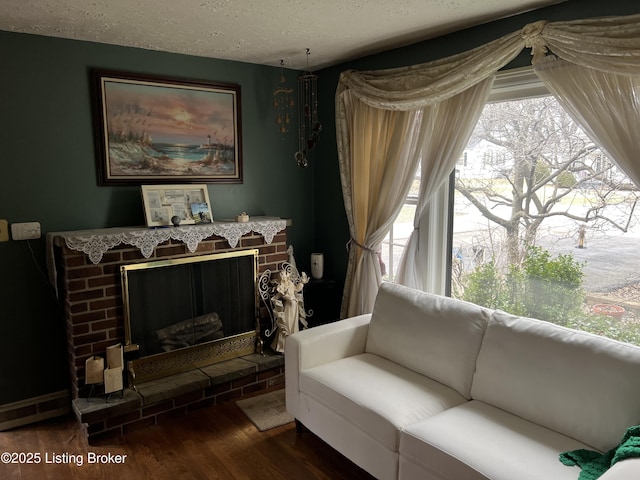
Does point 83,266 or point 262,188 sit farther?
point 262,188

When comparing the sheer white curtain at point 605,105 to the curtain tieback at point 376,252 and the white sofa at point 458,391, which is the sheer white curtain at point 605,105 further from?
the curtain tieback at point 376,252

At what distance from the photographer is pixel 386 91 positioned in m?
3.07

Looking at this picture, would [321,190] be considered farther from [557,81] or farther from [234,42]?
[557,81]

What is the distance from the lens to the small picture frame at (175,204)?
9.92 feet

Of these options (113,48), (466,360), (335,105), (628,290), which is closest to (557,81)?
(628,290)

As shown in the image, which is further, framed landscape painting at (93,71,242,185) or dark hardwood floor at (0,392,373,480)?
framed landscape painting at (93,71,242,185)

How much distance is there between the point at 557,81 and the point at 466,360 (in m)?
1.46

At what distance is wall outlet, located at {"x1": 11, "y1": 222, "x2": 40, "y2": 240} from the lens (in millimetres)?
2738

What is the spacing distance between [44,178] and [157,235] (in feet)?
2.46

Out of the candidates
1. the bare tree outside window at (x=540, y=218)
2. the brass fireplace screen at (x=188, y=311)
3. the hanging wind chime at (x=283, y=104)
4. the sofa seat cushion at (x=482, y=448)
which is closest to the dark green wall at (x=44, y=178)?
the brass fireplace screen at (x=188, y=311)

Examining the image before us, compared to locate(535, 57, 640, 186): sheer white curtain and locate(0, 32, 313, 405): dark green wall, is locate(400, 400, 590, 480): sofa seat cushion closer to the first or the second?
locate(535, 57, 640, 186): sheer white curtain

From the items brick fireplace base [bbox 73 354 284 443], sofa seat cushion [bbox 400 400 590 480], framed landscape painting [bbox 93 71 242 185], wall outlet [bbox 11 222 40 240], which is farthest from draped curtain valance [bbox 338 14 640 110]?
wall outlet [bbox 11 222 40 240]

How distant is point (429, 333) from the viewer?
251cm

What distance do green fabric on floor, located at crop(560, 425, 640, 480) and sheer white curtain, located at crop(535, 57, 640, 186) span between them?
1.09 metres
